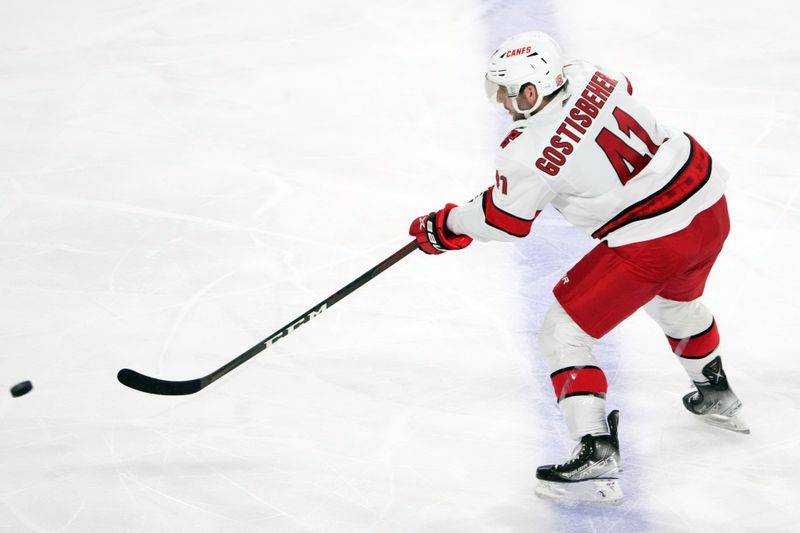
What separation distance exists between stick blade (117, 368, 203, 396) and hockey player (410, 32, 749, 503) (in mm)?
969

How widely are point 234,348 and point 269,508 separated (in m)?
0.74

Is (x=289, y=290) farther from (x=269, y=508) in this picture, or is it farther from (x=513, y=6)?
(x=513, y=6)

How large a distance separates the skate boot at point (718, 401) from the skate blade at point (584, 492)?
390 mm

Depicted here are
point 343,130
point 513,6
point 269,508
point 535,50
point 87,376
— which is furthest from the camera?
point 513,6

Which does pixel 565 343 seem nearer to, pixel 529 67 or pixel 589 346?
pixel 589 346

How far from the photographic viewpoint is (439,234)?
265 centimetres

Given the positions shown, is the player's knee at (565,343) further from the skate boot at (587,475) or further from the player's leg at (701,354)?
the player's leg at (701,354)

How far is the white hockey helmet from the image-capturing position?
7.71 ft

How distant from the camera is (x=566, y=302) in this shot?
8.24 feet

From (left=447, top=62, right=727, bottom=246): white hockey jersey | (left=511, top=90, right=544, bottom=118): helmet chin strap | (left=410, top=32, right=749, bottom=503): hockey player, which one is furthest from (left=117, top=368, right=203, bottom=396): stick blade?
(left=511, top=90, right=544, bottom=118): helmet chin strap

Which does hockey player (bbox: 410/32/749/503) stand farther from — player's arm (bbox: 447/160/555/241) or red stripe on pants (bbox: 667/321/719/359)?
red stripe on pants (bbox: 667/321/719/359)

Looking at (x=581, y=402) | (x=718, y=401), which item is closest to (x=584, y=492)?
(x=581, y=402)

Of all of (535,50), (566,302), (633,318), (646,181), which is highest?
(535,50)

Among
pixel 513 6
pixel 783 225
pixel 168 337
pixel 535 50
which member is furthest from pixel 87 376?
pixel 513 6
